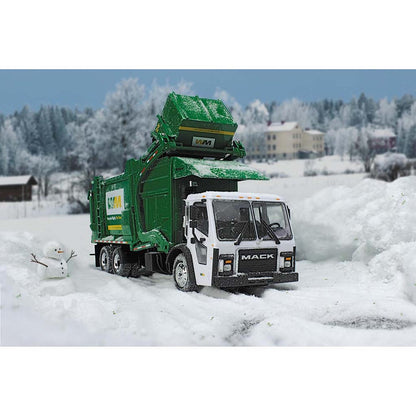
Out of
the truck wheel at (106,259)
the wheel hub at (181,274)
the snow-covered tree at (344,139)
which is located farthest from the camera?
the snow-covered tree at (344,139)

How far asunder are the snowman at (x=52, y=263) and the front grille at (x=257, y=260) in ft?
10.5

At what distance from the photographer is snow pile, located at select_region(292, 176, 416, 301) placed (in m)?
10.1

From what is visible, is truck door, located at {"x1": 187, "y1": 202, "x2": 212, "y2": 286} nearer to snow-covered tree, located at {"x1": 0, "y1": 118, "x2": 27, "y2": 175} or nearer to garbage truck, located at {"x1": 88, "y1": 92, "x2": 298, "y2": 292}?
garbage truck, located at {"x1": 88, "y1": 92, "x2": 298, "y2": 292}

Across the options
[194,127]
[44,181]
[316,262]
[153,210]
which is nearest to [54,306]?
[153,210]

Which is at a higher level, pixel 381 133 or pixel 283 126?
pixel 283 126

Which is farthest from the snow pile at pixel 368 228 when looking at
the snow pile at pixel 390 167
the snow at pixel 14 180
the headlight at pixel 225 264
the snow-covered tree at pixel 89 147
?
the snow-covered tree at pixel 89 147

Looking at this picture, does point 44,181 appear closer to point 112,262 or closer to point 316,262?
point 112,262

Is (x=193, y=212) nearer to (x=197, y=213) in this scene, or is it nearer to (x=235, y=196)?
(x=197, y=213)

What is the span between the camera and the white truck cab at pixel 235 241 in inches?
356

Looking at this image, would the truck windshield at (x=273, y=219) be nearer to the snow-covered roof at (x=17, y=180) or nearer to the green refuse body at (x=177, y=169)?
the green refuse body at (x=177, y=169)

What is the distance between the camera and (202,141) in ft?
35.7

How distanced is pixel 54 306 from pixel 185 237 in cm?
303

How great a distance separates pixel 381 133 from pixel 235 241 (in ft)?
46.4

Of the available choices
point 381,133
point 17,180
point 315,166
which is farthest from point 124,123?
point 381,133
